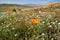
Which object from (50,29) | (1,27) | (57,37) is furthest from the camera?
(1,27)

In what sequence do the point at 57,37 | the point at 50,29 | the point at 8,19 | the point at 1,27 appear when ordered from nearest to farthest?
1. the point at 57,37
2. the point at 50,29
3. the point at 1,27
4. the point at 8,19

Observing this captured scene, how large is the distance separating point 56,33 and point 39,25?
1.54 ft

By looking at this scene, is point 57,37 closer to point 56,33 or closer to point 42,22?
point 56,33

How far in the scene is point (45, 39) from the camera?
5.80 m

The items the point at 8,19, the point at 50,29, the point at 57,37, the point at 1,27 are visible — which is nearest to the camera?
the point at 57,37

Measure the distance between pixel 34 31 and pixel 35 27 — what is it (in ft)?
0.44

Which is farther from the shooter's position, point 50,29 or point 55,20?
point 55,20

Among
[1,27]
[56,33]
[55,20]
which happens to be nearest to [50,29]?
[56,33]

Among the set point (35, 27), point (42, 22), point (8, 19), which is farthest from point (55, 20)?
point (8, 19)

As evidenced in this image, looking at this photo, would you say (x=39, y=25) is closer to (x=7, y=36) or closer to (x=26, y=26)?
(x=26, y=26)

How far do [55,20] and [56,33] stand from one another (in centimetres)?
80

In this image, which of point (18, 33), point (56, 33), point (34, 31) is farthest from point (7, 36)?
point (56, 33)

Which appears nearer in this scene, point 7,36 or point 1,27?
point 7,36

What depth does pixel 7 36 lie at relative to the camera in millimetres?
6160
